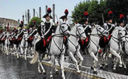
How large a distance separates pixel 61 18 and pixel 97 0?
49409 millimetres

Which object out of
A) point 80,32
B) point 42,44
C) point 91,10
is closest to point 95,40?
point 80,32

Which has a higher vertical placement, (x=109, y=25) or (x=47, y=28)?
(x=109, y=25)

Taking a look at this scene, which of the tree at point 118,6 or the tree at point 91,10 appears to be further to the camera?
the tree at point 91,10

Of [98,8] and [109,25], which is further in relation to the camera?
[98,8]

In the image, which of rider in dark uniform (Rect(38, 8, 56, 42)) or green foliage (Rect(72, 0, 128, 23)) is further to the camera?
green foliage (Rect(72, 0, 128, 23))

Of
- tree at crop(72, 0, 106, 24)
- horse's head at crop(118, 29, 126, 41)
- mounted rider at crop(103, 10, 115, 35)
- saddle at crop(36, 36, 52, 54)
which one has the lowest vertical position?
saddle at crop(36, 36, 52, 54)

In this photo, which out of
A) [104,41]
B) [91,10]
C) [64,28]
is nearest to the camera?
[64,28]

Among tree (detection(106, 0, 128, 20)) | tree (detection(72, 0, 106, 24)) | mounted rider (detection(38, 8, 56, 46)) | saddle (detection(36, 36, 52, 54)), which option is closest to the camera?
saddle (detection(36, 36, 52, 54))

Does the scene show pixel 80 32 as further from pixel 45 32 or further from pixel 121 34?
pixel 121 34

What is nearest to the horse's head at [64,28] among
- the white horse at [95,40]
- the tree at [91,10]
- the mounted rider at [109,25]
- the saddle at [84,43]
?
the white horse at [95,40]

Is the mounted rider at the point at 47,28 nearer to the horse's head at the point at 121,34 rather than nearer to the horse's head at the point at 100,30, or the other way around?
the horse's head at the point at 100,30

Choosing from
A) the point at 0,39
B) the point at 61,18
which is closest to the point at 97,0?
the point at 0,39

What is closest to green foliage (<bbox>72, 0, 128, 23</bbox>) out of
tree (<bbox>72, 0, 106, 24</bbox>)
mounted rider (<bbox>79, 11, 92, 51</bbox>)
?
tree (<bbox>72, 0, 106, 24</bbox>)

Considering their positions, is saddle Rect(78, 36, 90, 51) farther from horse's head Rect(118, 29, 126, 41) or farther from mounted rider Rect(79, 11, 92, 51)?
horse's head Rect(118, 29, 126, 41)
